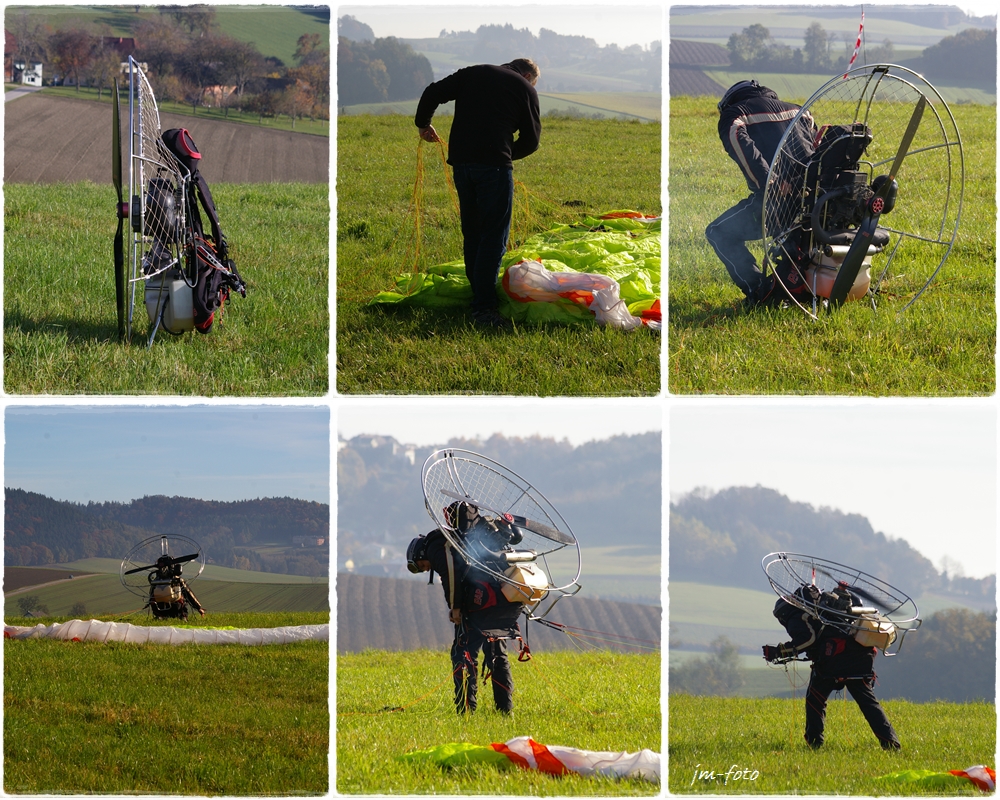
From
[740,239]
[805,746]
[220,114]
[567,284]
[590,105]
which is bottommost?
[805,746]

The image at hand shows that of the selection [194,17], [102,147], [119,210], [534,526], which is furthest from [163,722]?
[102,147]

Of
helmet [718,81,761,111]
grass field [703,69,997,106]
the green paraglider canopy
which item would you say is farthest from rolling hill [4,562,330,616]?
grass field [703,69,997,106]

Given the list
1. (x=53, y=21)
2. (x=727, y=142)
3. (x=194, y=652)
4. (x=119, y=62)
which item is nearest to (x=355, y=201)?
(x=119, y=62)

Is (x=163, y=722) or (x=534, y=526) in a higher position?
(x=534, y=526)

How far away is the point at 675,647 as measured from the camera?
4168mm

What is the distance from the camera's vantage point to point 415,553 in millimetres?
A: 4609

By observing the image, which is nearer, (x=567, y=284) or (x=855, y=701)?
(x=855, y=701)

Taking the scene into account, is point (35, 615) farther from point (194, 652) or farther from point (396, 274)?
point (396, 274)

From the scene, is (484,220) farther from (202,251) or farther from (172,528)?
(172,528)

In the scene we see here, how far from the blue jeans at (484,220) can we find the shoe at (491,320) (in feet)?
0.17

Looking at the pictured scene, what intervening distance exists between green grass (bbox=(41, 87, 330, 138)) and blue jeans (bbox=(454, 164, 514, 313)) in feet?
4.92

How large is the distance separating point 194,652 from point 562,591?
2.91 meters

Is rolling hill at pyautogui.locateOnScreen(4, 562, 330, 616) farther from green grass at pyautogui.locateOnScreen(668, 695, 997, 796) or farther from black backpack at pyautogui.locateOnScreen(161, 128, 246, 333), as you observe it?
green grass at pyautogui.locateOnScreen(668, 695, 997, 796)

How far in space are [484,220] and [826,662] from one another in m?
3.27
